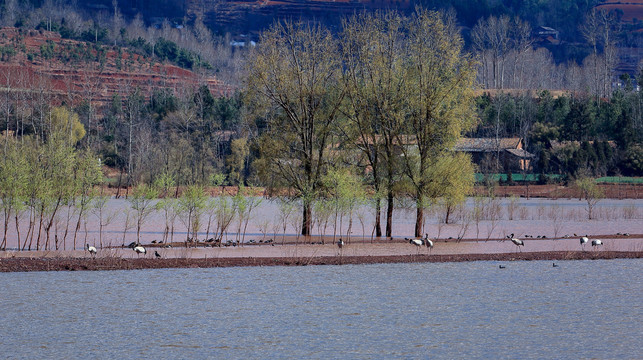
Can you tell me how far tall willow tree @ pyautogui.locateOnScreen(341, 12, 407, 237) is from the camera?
40.7 metres

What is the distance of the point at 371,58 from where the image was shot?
41312mm

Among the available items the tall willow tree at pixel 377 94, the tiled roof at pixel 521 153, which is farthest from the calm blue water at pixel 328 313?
the tiled roof at pixel 521 153

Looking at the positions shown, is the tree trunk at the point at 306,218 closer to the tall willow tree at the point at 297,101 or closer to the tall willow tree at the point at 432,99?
the tall willow tree at the point at 297,101

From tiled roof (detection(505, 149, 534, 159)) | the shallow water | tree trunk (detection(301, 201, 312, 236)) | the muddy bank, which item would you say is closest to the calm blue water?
the muddy bank

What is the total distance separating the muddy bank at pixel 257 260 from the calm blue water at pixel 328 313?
81 cm

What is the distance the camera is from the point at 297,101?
1656 inches

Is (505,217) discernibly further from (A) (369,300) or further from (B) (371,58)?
(A) (369,300)

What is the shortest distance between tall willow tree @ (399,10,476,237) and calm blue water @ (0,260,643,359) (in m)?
10.9

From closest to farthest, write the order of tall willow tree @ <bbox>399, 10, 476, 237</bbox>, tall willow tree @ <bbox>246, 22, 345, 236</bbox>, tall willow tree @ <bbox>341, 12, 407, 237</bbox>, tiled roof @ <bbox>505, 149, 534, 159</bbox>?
tall willow tree @ <bbox>399, 10, 476, 237</bbox> < tall willow tree @ <bbox>341, 12, 407, 237</bbox> < tall willow tree @ <bbox>246, 22, 345, 236</bbox> < tiled roof @ <bbox>505, 149, 534, 159</bbox>

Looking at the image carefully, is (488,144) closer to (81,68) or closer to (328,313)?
(328,313)

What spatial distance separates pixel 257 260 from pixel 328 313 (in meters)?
9.32

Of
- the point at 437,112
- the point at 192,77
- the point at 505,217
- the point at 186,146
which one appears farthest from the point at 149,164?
the point at 192,77

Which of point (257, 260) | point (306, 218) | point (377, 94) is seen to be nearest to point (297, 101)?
point (377, 94)

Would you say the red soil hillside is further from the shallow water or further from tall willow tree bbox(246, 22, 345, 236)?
tall willow tree bbox(246, 22, 345, 236)
